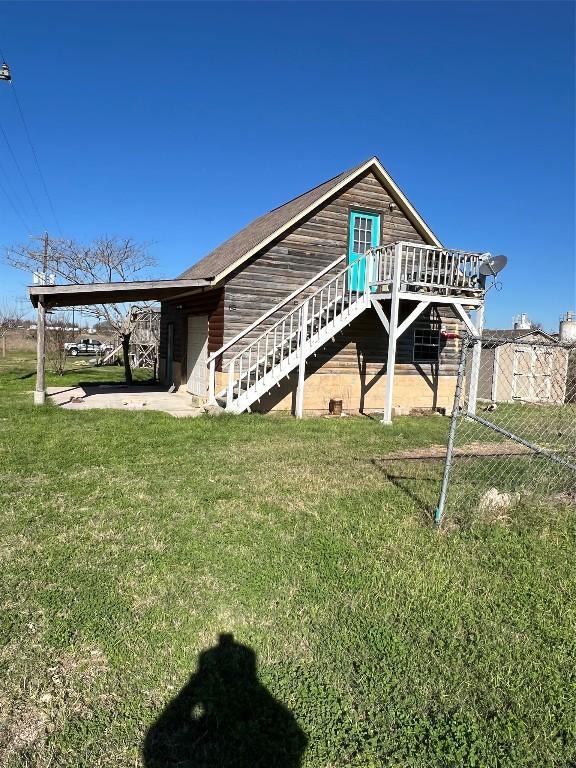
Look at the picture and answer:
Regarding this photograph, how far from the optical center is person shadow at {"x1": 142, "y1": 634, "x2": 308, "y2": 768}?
2.22m

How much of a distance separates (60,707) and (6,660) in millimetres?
518

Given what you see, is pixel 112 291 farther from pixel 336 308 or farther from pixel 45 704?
pixel 45 704

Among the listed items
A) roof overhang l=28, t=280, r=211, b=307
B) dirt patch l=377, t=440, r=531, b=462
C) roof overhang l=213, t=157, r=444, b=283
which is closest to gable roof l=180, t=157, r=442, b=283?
roof overhang l=213, t=157, r=444, b=283

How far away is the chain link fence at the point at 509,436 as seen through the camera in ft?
16.6

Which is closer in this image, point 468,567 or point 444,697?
point 444,697

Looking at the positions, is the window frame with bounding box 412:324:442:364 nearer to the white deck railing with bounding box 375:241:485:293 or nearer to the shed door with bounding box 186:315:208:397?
the white deck railing with bounding box 375:241:485:293

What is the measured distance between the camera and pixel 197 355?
14.6m

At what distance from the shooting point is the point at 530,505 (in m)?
5.46

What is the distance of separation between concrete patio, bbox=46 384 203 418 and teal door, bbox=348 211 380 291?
18.1ft

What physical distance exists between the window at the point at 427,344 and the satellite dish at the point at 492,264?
9.20ft

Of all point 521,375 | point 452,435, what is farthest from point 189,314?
point 521,375

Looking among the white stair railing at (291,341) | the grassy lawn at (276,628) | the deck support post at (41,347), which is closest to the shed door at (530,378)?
the white stair railing at (291,341)

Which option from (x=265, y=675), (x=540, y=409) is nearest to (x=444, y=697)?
(x=265, y=675)

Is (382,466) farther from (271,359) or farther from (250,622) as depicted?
(271,359)
